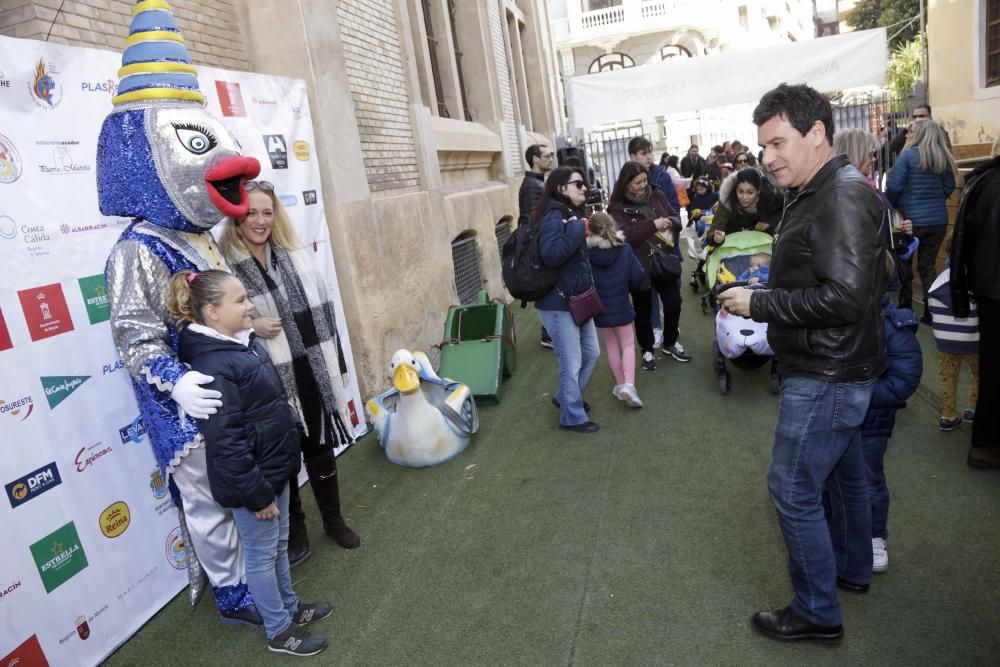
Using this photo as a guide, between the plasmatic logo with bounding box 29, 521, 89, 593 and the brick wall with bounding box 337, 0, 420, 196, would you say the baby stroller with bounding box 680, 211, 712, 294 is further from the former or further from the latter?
the plasmatic logo with bounding box 29, 521, 89, 593

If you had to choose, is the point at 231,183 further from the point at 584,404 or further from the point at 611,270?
the point at 584,404

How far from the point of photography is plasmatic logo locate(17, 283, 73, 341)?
3.05m

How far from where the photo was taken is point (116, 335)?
291 centimetres

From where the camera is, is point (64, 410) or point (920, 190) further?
point (920, 190)

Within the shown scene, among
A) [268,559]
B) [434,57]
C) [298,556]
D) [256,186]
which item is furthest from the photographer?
[434,57]

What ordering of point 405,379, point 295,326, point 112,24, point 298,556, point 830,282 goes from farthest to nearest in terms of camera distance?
point 405,379, point 112,24, point 298,556, point 295,326, point 830,282

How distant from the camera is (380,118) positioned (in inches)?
280

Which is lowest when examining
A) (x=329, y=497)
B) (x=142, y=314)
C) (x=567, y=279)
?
(x=329, y=497)

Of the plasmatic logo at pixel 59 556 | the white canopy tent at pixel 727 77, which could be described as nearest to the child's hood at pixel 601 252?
the plasmatic logo at pixel 59 556

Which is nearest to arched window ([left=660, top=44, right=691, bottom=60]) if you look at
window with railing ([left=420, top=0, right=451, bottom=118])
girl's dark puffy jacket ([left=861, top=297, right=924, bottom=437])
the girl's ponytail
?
window with railing ([left=420, top=0, right=451, bottom=118])

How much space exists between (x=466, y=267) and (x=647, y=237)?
171 inches

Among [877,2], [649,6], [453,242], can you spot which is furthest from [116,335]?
[877,2]

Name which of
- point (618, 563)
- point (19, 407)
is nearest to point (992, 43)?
point (618, 563)

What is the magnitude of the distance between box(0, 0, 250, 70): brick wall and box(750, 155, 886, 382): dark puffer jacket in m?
3.98
